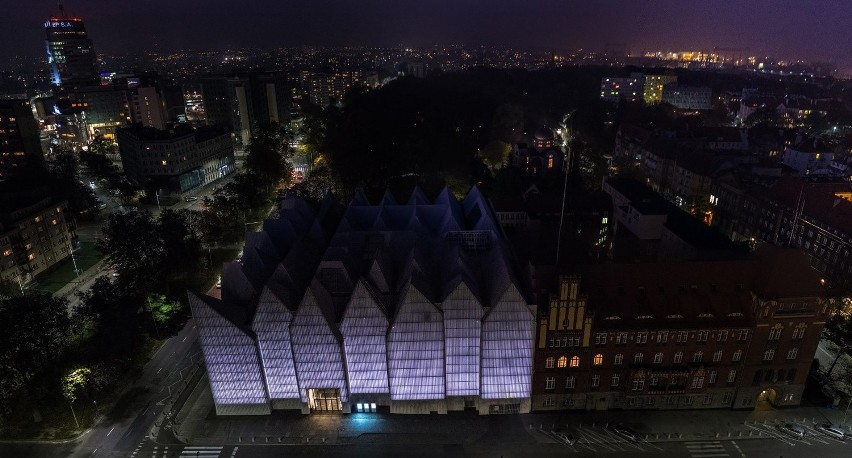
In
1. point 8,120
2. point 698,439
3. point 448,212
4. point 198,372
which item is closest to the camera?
point 698,439

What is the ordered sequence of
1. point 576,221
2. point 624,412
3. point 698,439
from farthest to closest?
point 576,221 < point 624,412 < point 698,439

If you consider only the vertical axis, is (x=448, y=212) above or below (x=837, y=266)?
above

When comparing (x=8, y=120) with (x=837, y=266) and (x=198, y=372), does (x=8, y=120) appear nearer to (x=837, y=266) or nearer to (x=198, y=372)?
(x=198, y=372)

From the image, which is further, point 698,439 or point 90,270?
point 90,270

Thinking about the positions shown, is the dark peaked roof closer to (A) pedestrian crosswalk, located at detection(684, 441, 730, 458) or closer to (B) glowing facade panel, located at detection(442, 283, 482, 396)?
(B) glowing facade panel, located at detection(442, 283, 482, 396)

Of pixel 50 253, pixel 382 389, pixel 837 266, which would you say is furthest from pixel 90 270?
pixel 837 266

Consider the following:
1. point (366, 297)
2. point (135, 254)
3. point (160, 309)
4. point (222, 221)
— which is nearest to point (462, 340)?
point (366, 297)

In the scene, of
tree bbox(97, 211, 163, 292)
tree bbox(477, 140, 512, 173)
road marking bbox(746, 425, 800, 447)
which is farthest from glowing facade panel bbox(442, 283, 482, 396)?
tree bbox(477, 140, 512, 173)

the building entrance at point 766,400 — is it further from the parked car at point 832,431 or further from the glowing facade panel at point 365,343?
the glowing facade panel at point 365,343

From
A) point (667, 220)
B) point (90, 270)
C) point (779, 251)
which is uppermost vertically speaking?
point (779, 251)
